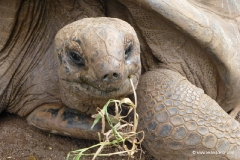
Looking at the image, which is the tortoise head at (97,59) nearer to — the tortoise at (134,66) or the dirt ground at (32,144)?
the tortoise at (134,66)

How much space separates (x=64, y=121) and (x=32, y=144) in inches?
11.7

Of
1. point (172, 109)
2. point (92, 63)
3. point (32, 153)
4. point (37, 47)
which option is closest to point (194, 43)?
point (172, 109)

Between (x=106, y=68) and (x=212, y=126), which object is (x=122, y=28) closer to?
(x=106, y=68)

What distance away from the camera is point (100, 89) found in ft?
5.64

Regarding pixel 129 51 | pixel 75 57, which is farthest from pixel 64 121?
pixel 129 51

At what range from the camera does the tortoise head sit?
1.62 meters

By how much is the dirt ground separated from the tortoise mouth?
1.94ft

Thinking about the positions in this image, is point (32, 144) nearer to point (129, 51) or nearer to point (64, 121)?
point (64, 121)

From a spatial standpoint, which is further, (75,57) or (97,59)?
(75,57)

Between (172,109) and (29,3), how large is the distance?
125cm

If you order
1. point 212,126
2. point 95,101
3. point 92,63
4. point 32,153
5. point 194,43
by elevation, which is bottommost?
point 32,153

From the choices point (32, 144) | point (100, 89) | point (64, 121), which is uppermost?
point (100, 89)

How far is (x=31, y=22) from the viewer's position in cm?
249

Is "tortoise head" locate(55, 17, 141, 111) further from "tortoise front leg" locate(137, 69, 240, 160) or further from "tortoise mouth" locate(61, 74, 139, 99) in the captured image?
"tortoise front leg" locate(137, 69, 240, 160)
